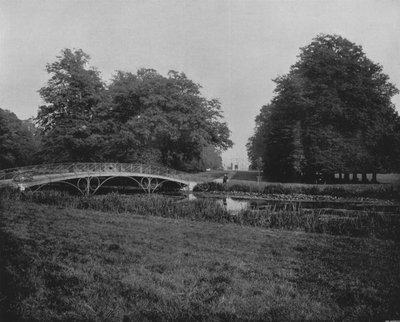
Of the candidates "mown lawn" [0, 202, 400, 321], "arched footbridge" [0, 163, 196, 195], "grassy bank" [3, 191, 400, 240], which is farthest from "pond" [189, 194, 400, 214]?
"mown lawn" [0, 202, 400, 321]

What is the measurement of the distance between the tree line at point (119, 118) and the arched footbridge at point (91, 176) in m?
2.98

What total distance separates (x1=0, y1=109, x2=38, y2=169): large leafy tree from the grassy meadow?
131 ft

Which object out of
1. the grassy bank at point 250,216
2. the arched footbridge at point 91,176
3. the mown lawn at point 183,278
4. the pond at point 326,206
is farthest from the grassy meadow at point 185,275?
the arched footbridge at point 91,176

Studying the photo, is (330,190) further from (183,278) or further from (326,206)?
(183,278)

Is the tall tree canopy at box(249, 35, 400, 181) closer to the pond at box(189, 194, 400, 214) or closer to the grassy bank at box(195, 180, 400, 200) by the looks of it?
the grassy bank at box(195, 180, 400, 200)

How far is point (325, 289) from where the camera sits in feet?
19.8

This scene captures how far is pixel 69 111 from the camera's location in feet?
128

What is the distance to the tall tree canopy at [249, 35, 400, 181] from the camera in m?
35.7

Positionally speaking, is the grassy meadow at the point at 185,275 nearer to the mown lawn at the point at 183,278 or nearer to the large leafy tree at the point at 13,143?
the mown lawn at the point at 183,278

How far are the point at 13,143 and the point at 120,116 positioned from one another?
54.0 ft

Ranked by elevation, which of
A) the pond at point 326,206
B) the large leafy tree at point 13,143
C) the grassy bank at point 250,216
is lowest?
the pond at point 326,206

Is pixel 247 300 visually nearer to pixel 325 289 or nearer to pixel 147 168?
pixel 325 289

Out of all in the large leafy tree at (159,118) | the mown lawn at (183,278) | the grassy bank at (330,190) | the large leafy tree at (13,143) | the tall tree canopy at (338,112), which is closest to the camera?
the mown lawn at (183,278)

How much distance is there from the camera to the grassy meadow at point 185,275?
15.7ft
